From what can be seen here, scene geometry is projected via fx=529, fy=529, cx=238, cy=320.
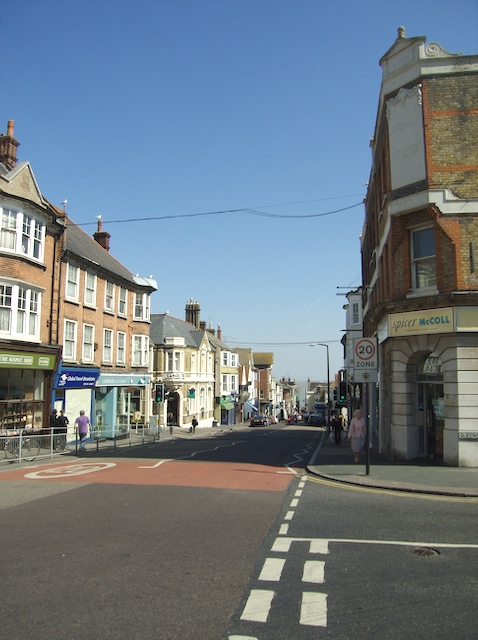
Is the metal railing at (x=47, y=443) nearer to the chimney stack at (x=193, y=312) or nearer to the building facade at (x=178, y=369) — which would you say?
the building facade at (x=178, y=369)

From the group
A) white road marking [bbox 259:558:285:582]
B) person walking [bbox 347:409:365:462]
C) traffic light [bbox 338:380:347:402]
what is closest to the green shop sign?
person walking [bbox 347:409:365:462]

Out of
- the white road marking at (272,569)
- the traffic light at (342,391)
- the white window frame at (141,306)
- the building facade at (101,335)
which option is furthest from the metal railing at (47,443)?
the white road marking at (272,569)

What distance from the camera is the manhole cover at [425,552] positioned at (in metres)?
6.96

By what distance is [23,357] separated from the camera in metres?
22.7

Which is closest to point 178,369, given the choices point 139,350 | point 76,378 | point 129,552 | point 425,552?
point 139,350

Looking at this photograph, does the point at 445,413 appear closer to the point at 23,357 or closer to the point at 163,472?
the point at 163,472

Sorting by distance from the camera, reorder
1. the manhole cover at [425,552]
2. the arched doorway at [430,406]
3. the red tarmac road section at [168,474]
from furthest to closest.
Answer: the arched doorway at [430,406] < the red tarmac road section at [168,474] < the manhole cover at [425,552]

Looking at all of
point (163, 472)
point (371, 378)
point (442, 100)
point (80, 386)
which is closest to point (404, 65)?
point (442, 100)

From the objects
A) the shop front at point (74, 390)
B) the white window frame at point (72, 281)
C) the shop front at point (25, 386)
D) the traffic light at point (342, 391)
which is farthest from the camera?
the traffic light at point (342, 391)

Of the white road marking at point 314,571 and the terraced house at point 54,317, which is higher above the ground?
the terraced house at point 54,317

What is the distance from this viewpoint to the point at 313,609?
5.14 metres

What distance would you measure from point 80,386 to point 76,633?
2456 cm

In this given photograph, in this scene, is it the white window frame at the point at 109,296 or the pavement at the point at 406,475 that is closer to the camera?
the pavement at the point at 406,475

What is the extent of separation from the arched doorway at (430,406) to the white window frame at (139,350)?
22731mm
